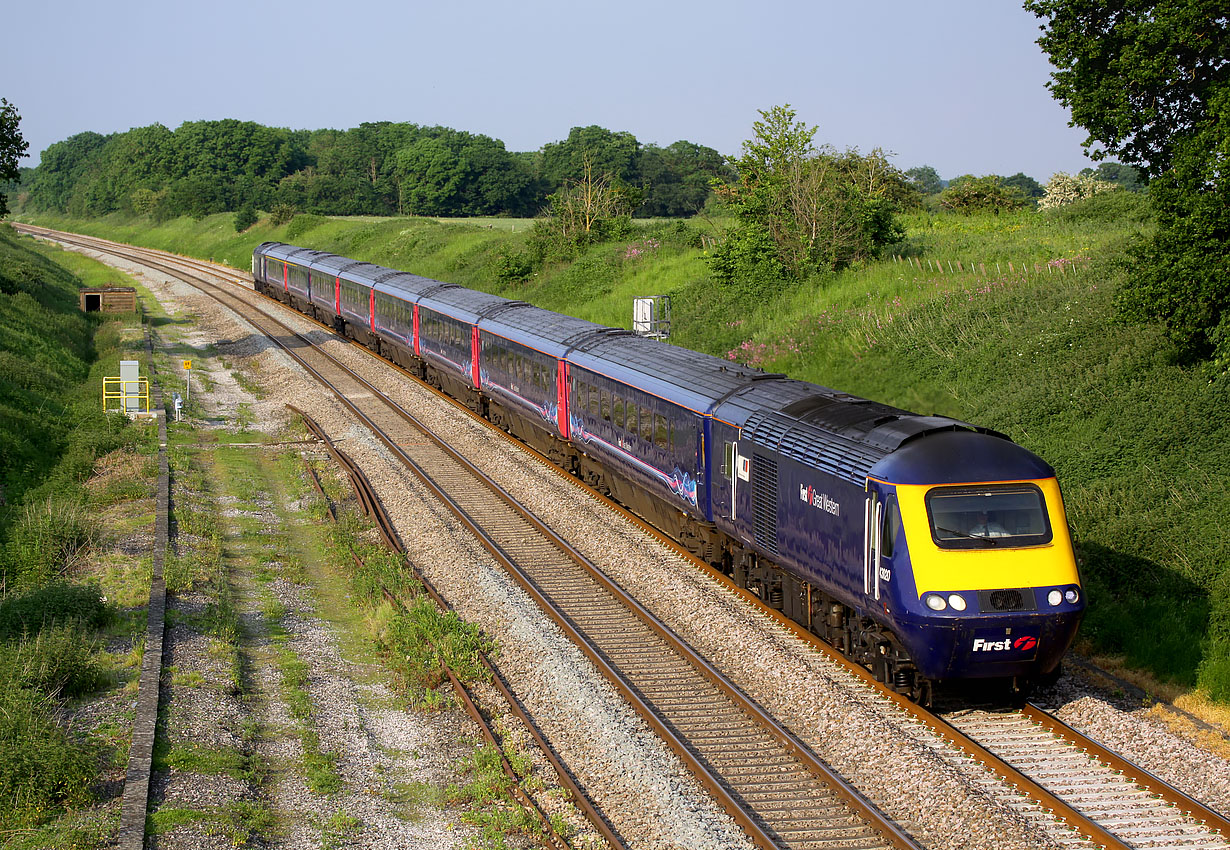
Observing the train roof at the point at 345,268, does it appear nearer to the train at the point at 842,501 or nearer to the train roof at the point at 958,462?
the train at the point at 842,501

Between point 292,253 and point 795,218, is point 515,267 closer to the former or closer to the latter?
point 292,253

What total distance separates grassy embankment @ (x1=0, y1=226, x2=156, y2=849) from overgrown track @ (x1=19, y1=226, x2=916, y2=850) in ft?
18.3

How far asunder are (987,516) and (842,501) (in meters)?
1.74

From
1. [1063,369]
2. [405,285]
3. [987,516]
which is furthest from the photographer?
[405,285]

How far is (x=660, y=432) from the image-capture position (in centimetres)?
1802

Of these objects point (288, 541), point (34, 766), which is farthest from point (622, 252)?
point (34, 766)

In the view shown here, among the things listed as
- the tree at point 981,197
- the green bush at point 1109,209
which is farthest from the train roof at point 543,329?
the tree at point 981,197

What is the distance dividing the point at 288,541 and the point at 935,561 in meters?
12.5

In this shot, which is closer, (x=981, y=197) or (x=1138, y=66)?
(x=1138, y=66)

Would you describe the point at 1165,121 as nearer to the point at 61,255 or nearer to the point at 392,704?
the point at 392,704

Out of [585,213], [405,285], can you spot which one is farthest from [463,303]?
[585,213]

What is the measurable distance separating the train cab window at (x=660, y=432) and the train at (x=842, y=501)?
0.11 feet

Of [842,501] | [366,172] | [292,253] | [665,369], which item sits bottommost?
[842,501]

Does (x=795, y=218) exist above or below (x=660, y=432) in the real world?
above
